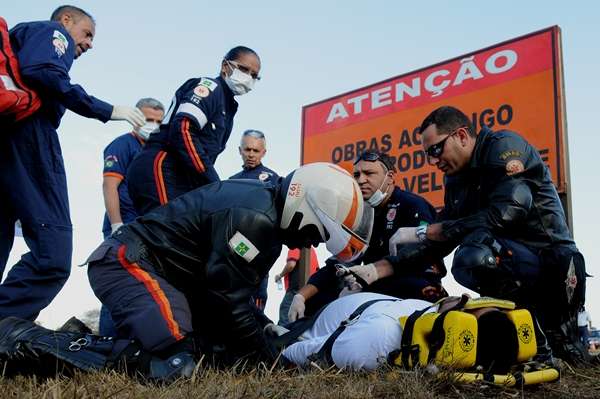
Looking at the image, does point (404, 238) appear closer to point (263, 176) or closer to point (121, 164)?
point (263, 176)

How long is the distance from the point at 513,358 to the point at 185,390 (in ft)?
4.11

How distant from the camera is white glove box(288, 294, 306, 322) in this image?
4152 millimetres

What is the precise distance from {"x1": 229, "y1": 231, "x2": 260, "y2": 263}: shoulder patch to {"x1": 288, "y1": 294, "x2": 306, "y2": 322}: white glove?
4.54 feet

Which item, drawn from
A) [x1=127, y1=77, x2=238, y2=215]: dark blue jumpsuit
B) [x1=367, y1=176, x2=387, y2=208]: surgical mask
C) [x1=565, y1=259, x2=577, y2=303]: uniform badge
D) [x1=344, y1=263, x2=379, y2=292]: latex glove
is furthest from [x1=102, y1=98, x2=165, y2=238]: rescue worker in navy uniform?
[x1=565, y1=259, x2=577, y2=303]: uniform badge

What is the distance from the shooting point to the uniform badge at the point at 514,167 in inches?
144

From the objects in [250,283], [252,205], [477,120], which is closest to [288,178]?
[252,205]

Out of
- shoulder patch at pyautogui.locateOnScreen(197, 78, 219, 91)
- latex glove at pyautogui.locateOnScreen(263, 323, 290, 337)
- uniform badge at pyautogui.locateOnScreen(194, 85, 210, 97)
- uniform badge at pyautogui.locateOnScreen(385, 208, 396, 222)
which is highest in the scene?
shoulder patch at pyautogui.locateOnScreen(197, 78, 219, 91)

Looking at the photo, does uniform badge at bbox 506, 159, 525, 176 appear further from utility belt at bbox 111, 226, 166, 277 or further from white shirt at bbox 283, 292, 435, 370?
utility belt at bbox 111, 226, 166, 277

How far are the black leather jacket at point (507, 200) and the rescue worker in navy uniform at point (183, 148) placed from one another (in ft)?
4.68

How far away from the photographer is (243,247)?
112 inches

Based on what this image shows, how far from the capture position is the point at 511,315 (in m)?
2.53

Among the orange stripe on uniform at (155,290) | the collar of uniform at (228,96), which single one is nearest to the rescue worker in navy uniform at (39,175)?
the orange stripe on uniform at (155,290)

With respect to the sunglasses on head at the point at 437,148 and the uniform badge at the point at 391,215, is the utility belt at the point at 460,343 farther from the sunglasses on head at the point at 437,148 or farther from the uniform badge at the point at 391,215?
the uniform badge at the point at 391,215

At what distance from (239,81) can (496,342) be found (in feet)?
9.39
